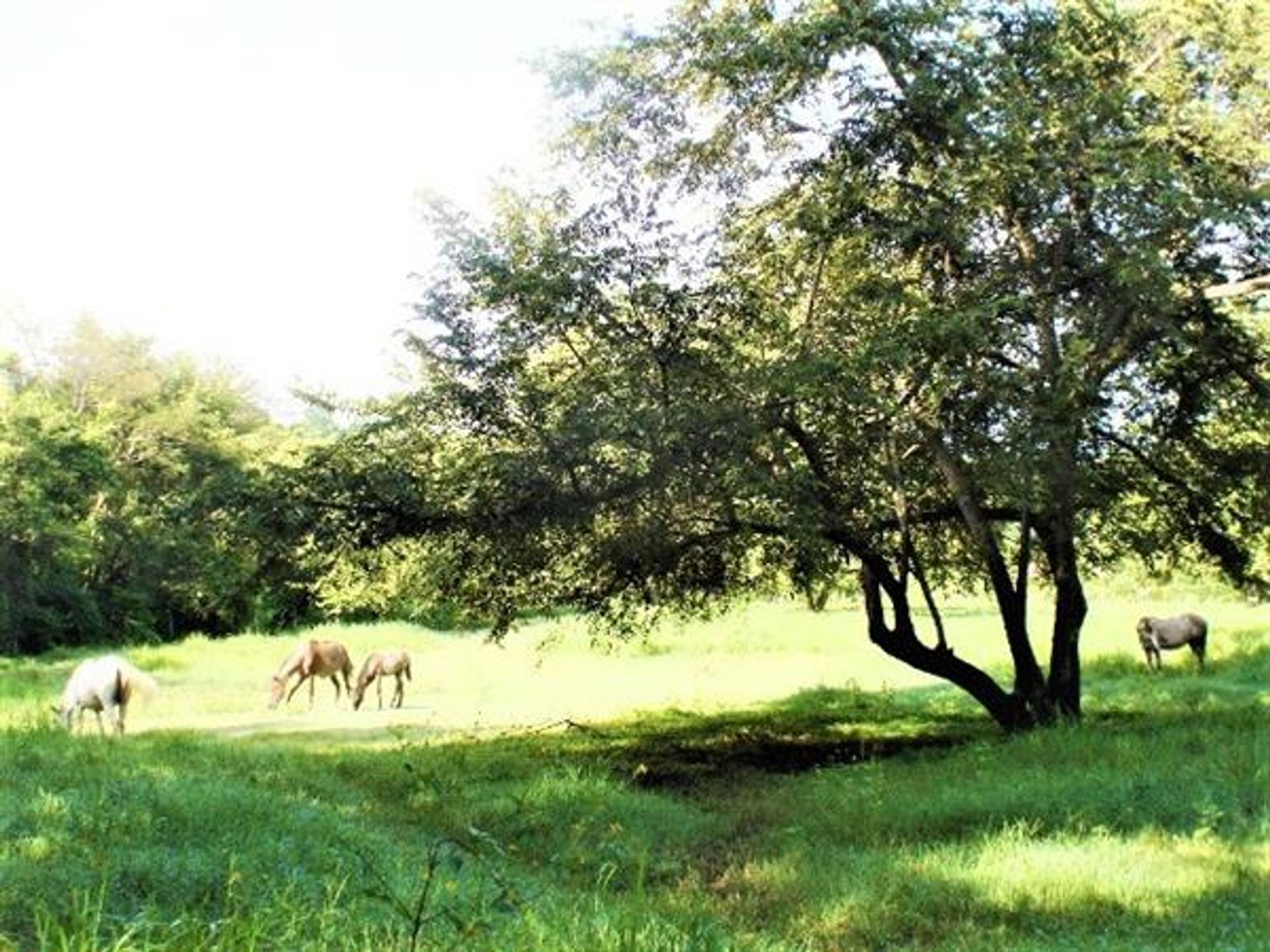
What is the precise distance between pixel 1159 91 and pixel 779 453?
6440mm

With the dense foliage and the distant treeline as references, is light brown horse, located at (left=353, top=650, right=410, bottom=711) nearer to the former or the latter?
the distant treeline

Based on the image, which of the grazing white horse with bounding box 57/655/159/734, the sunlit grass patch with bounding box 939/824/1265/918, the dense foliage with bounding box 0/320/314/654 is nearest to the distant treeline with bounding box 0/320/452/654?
the dense foliage with bounding box 0/320/314/654

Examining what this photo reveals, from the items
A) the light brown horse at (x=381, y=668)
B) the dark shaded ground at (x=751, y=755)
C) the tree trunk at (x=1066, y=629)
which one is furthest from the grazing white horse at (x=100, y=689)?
the tree trunk at (x=1066, y=629)

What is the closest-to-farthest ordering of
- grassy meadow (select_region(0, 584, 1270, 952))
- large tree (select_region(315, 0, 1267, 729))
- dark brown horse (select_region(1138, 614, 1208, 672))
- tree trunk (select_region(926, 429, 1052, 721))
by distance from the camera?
grassy meadow (select_region(0, 584, 1270, 952)), large tree (select_region(315, 0, 1267, 729)), tree trunk (select_region(926, 429, 1052, 721)), dark brown horse (select_region(1138, 614, 1208, 672))

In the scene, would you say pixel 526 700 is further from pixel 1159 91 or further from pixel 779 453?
pixel 1159 91

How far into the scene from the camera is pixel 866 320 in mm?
14531

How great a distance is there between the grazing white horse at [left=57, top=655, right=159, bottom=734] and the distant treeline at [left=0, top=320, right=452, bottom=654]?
1120cm

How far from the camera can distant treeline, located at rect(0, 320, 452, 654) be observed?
43.5 m

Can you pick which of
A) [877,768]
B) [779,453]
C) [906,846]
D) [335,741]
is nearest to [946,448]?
[779,453]

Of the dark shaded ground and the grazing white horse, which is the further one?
the grazing white horse

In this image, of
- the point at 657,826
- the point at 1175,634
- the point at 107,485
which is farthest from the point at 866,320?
the point at 107,485

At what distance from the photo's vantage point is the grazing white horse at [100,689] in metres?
19.0

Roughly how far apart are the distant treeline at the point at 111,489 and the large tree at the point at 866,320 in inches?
688

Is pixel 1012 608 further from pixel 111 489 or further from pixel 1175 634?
pixel 111 489
